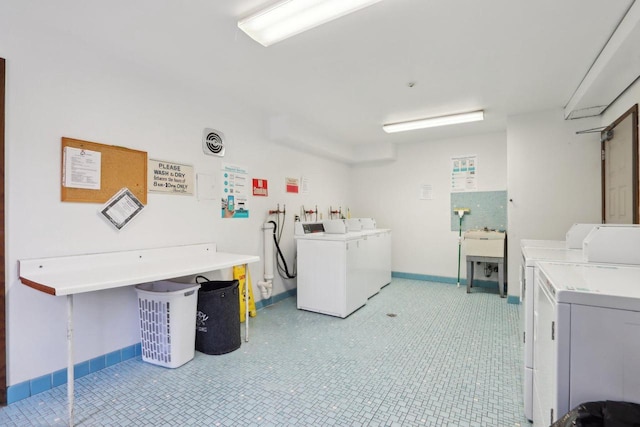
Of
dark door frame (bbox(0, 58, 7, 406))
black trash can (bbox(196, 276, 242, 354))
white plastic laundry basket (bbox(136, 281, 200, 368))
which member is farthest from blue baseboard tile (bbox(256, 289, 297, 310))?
dark door frame (bbox(0, 58, 7, 406))

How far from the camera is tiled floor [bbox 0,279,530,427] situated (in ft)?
5.73

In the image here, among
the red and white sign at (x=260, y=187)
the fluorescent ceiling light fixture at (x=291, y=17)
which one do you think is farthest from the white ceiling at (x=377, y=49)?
the red and white sign at (x=260, y=187)

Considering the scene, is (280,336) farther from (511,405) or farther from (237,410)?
(511,405)

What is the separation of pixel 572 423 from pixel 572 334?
0.85 feet

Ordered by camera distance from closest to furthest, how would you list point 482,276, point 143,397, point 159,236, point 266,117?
point 143,397 → point 159,236 → point 266,117 → point 482,276

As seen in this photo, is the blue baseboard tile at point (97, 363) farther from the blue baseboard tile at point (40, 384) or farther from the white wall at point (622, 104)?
the white wall at point (622, 104)

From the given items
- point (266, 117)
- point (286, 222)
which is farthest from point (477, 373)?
point (266, 117)

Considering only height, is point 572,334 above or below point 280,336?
above

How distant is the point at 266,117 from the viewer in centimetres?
382

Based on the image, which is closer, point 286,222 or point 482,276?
point 286,222

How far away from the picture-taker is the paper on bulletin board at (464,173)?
482 centimetres

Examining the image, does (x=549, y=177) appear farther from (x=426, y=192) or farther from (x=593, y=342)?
(x=593, y=342)

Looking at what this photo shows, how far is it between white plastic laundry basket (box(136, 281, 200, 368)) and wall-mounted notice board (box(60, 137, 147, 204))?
0.80m

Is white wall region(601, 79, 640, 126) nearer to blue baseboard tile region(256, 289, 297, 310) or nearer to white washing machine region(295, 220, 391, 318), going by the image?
white washing machine region(295, 220, 391, 318)
